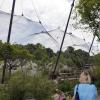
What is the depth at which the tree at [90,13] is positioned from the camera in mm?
37000

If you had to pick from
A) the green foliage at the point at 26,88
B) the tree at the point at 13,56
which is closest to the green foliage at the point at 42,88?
the green foliage at the point at 26,88

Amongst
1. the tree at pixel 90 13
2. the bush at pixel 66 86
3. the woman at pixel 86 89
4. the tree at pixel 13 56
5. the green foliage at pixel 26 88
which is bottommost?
the woman at pixel 86 89

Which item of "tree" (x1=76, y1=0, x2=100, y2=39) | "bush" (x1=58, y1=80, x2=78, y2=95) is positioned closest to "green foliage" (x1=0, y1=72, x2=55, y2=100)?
"bush" (x1=58, y1=80, x2=78, y2=95)

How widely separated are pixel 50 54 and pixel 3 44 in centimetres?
2389

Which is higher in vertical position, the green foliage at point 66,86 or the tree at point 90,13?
the tree at point 90,13

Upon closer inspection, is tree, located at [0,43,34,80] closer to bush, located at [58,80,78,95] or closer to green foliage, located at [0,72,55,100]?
bush, located at [58,80,78,95]

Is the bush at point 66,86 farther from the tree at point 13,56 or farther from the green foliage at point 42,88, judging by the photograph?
the green foliage at point 42,88

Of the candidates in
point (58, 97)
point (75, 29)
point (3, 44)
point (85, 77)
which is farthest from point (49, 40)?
point (85, 77)

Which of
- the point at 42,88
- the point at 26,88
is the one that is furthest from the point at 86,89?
the point at 42,88

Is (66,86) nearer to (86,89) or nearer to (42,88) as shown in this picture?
(42,88)

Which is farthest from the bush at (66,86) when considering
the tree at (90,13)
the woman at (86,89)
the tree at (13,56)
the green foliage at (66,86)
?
the woman at (86,89)

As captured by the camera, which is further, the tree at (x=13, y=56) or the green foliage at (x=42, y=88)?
the tree at (x=13, y=56)

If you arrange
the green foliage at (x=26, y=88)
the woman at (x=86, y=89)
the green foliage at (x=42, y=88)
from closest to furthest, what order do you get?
the woman at (x=86, y=89), the green foliage at (x=26, y=88), the green foliage at (x=42, y=88)

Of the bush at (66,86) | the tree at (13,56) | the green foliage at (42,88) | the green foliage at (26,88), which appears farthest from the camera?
the bush at (66,86)
